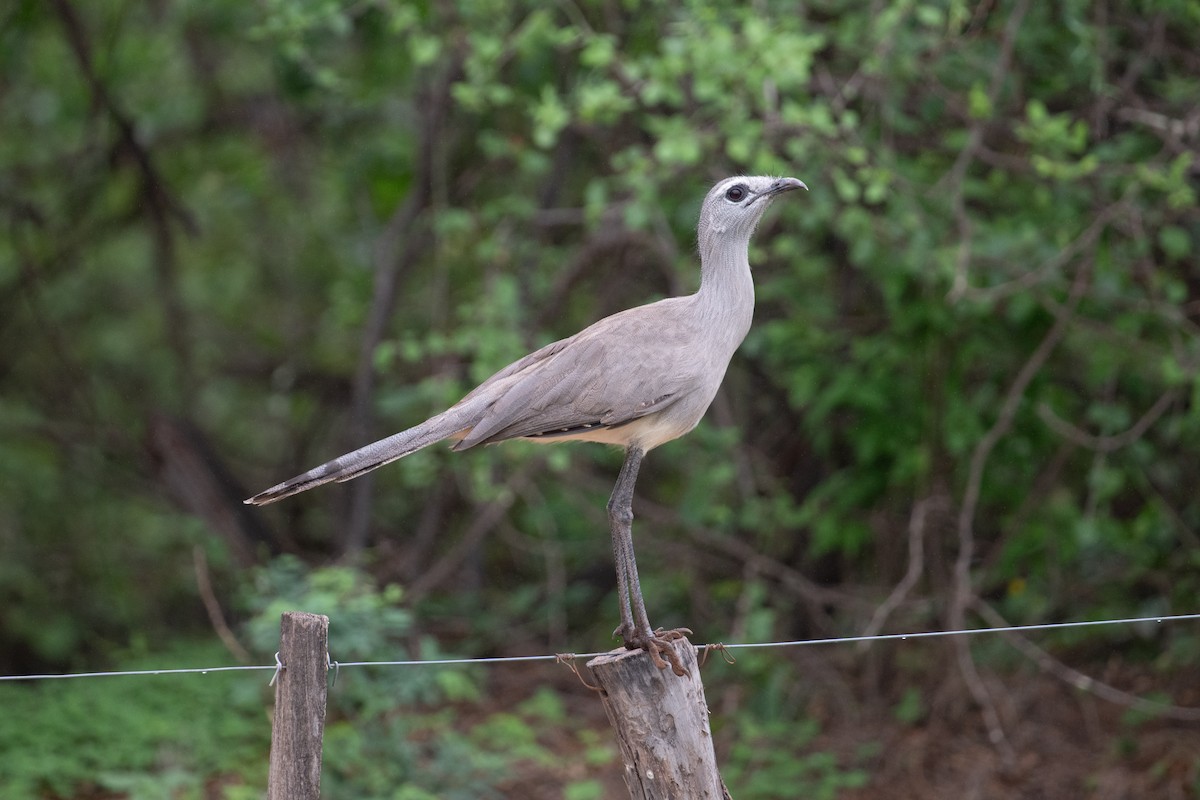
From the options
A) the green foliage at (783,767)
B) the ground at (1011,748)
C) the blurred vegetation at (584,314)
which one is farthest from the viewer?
the green foliage at (783,767)

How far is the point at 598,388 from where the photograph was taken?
3488 mm

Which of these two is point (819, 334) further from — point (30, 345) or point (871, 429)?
point (30, 345)

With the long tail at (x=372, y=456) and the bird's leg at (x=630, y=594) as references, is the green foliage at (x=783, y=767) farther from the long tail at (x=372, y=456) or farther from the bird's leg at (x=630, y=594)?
the long tail at (x=372, y=456)

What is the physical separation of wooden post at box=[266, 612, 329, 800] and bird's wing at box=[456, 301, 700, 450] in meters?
0.61

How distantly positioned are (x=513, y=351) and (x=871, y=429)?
188cm

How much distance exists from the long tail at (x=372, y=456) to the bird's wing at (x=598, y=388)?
5 cm

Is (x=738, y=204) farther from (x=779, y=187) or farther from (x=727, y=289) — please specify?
(x=727, y=289)

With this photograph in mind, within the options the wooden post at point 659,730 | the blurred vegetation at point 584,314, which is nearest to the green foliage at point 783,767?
the blurred vegetation at point 584,314

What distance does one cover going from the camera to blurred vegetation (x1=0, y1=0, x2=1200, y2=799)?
6168 millimetres

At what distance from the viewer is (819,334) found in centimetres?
699

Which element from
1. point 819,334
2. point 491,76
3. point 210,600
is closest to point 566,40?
point 491,76

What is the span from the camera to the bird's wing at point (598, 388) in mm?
3475

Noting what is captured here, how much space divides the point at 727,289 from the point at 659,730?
1154 mm

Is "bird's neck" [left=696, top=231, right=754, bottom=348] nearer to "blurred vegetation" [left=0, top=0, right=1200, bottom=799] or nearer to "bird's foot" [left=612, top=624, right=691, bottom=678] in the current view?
"bird's foot" [left=612, top=624, right=691, bottom=678]
